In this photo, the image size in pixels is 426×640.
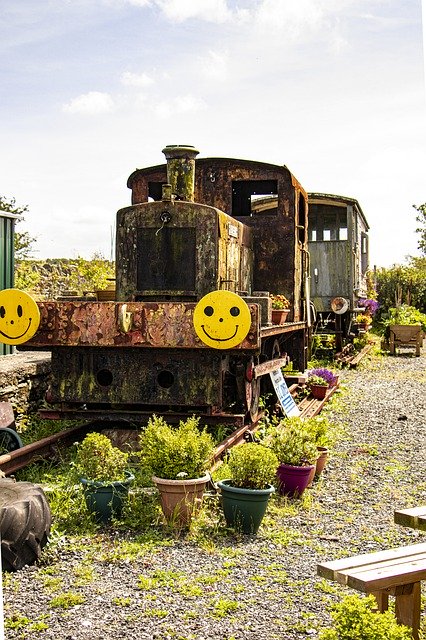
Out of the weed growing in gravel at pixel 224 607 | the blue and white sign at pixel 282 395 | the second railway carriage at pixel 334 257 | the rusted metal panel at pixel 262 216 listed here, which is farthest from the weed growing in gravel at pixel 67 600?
the second railway carriage at pixel 334 257

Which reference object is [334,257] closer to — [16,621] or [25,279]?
[25,279]

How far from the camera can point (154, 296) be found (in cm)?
715

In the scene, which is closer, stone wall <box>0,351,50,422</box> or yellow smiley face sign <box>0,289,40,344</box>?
yellow smiley face sign <box>0,289,40,344</box>

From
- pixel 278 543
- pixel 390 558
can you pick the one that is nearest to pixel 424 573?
pixel 390 558

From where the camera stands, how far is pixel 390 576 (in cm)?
286

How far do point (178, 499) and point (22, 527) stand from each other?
3.48 feet

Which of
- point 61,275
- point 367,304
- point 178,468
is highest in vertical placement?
point 61,275

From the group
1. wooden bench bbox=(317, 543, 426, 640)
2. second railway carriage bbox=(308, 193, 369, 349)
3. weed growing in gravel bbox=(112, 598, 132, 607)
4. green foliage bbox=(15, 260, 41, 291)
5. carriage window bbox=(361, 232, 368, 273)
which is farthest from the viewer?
carriage window bbox=(361, 232, 368, 273)

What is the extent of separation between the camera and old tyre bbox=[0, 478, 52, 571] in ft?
12.6

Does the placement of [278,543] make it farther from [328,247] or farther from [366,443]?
[328,247]

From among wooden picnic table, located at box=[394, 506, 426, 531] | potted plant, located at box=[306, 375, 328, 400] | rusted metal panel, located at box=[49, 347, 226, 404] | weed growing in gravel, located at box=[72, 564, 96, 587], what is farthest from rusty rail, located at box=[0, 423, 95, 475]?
potted plant, located at box=[306, 375, 328, 400]

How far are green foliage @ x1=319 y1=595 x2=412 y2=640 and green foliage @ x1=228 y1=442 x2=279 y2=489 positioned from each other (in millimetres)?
1932

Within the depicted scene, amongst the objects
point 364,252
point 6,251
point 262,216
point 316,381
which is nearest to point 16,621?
point 262,216

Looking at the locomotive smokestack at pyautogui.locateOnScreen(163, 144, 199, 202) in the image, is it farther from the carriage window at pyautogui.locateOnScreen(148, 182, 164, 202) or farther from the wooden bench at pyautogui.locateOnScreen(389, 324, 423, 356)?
the wooden bench at pyautogui.locateOnScreen(389, 324, 423, 356)
